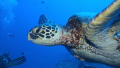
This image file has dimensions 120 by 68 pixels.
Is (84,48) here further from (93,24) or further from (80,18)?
(93,24)

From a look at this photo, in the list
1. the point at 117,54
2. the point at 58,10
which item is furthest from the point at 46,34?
the point at 58,10

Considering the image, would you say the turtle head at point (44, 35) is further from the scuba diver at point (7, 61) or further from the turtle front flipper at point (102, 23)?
the scuba diver at point (7, 61)

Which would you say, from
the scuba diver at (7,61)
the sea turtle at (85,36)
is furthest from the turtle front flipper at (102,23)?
the scuba diver at (7,61)

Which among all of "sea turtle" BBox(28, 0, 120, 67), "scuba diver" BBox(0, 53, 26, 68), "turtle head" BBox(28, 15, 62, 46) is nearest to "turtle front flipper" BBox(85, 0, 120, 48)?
"sea turtle" BBox(28, 0, 120, 67)

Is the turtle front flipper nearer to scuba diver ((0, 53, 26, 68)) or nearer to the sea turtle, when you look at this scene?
the sea turtle

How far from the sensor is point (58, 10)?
9519cm

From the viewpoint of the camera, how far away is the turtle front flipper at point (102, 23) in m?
0.97

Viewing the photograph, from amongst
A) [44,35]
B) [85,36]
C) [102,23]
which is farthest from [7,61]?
[102,23]

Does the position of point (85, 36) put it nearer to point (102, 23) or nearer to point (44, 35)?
point (102, 23)

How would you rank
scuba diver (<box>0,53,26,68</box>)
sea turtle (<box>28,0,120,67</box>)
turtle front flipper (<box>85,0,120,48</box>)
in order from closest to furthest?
1. turtle front flipper (<box>85,0,120,48</box>)
2. sea turtle (<box>28,0,120,67</box>)
3. scuba diver (<box>0,53,26,68</box>)

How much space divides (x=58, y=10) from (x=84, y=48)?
9585cm

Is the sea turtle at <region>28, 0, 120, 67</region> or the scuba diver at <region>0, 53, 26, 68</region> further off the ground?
the sea turtle at <region>28, 0, 120, 67</region>

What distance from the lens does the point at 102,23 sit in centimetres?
113

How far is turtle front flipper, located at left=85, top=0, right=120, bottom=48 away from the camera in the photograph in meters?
0.97
